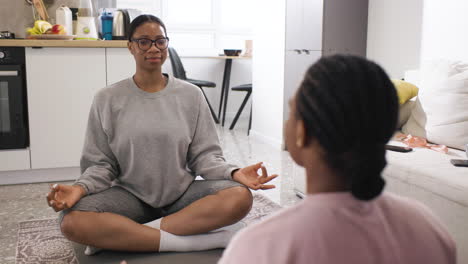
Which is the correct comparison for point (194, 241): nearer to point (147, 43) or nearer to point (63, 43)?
point (147, 43)

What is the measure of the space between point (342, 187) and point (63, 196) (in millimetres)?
1366

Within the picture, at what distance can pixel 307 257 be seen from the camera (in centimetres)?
60

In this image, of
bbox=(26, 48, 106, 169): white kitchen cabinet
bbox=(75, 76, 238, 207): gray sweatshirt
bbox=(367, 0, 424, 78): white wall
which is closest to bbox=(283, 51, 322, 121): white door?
bbox=(367, 0, 424, 78): white wall

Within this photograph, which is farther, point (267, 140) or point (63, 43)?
point (267, 140)

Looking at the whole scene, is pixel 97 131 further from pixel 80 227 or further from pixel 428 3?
pixel 428 3

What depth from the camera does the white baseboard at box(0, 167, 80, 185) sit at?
327 centimetres

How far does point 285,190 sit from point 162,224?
4.19ft

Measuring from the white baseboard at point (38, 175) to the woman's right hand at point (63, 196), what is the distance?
1.58 m

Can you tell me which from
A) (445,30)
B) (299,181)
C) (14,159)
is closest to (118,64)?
(14,159)

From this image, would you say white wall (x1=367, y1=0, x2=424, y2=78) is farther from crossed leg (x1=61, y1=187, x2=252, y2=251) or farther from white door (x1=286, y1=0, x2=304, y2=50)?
crossed leg (x1=61, y1=187, x2=252, y2=251)

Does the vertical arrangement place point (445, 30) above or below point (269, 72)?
above

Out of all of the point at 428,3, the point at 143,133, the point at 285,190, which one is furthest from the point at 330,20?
the point at 143,133

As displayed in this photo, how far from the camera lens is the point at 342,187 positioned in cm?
65

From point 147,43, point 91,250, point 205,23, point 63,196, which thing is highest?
point 205,23
